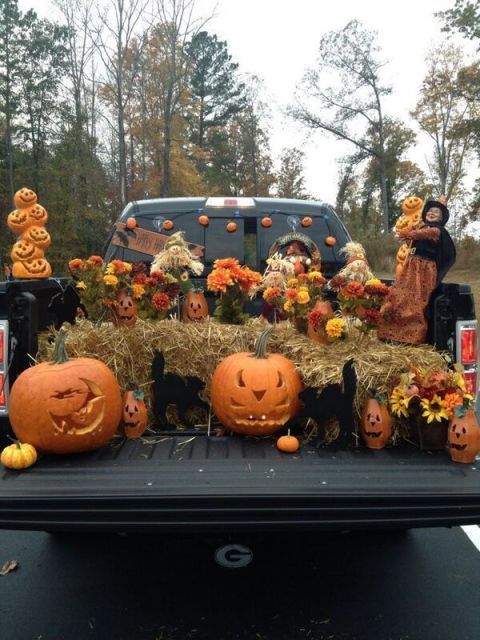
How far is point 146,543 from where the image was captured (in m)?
3.46

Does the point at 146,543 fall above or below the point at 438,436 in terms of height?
below

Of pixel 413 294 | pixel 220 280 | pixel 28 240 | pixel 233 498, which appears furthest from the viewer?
pixel 28 240

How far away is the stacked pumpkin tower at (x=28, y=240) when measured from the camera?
3572mm

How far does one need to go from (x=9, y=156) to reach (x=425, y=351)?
29.9 metres

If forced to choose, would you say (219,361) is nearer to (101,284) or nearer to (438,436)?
(101,284)

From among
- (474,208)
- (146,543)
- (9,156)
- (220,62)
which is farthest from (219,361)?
(220,62)

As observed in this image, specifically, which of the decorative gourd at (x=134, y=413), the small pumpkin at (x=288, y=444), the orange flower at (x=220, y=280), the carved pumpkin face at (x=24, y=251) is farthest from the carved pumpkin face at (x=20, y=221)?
the small pumpkin at (x=288, y=444)

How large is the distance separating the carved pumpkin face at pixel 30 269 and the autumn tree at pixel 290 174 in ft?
153

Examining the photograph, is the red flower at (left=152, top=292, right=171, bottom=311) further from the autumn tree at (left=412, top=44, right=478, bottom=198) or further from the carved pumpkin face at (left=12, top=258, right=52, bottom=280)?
the autumn tree at (left=412, top=44, right=478, bottom=198)

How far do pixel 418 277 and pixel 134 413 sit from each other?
5.39 feet

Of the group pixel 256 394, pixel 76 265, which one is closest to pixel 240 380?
pixel 256 394

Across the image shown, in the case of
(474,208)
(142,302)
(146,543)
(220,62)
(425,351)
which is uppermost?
(220,62)

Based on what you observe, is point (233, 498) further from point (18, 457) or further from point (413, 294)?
point (413, 294)

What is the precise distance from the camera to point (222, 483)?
6.97ft
